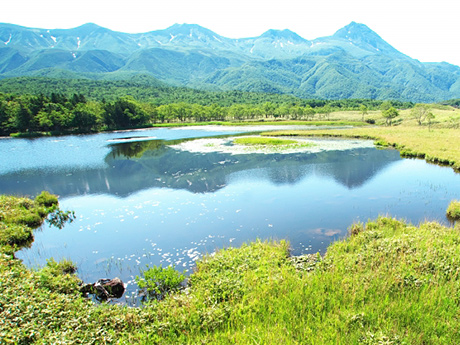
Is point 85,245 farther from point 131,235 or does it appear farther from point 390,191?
point 390,191

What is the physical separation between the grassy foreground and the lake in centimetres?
341

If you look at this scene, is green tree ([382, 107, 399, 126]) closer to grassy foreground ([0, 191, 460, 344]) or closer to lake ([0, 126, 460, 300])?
lake ([0, 126, 460, 300])

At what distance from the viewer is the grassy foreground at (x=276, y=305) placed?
8680 millimetres

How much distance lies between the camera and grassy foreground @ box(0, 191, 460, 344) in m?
8.68

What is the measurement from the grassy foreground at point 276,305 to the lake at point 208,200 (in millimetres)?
3412

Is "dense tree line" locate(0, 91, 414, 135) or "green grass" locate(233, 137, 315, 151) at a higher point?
"dense tree line" locate(0, 91, 414, 135)

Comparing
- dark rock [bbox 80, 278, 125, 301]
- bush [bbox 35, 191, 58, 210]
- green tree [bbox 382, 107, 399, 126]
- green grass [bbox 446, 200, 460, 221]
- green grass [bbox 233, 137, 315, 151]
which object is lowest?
dark rock [bbox 80, 278, 125, 301]

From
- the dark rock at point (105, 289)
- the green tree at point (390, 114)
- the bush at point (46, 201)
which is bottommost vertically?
the dark rock at point (105, 289)

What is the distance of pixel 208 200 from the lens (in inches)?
1129

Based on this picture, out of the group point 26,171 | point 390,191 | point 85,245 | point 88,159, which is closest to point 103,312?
point 85,245

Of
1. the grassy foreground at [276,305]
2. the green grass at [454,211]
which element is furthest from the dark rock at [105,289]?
the green grass at [454,211]

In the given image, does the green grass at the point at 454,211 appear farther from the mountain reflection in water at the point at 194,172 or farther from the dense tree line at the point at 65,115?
the dense tree line at the point at 65,115

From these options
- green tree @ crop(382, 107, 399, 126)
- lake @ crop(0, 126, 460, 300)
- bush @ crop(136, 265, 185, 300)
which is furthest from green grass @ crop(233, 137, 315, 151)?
green tree @ crop(382, 107, 399, 126)

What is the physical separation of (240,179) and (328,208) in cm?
1433
